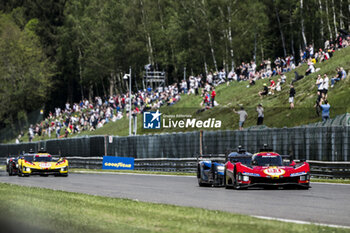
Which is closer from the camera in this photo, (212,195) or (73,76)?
(212,195)

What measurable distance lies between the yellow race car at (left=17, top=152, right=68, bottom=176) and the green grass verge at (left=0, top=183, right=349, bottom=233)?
1841 centimetres

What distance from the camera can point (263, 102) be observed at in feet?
139

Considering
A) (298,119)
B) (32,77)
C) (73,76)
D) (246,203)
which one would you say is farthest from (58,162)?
(73,76)

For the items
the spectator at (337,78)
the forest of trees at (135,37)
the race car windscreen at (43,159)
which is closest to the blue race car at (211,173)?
the race car windscreen at (43,159)

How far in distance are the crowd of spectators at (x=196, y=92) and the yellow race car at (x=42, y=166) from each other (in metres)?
12.9

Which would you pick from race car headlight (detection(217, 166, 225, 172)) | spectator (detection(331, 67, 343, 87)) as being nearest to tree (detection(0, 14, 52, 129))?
spectator (detection(331, 67, 343, 87))

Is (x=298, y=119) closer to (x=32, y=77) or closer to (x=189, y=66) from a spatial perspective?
(x=189, y=66)

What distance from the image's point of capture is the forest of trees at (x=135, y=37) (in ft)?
224

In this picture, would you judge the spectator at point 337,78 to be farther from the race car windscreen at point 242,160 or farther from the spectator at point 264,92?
the race car windscreen at point 242,160

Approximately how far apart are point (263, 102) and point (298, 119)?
6926 millimetres

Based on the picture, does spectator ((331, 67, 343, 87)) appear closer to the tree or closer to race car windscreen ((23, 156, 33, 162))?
race car windscreen ((23, 156, 33, 162))

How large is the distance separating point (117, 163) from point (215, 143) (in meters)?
9.59

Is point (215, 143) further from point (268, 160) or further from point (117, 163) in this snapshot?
point (268, 160)

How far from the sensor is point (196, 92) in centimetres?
5388
